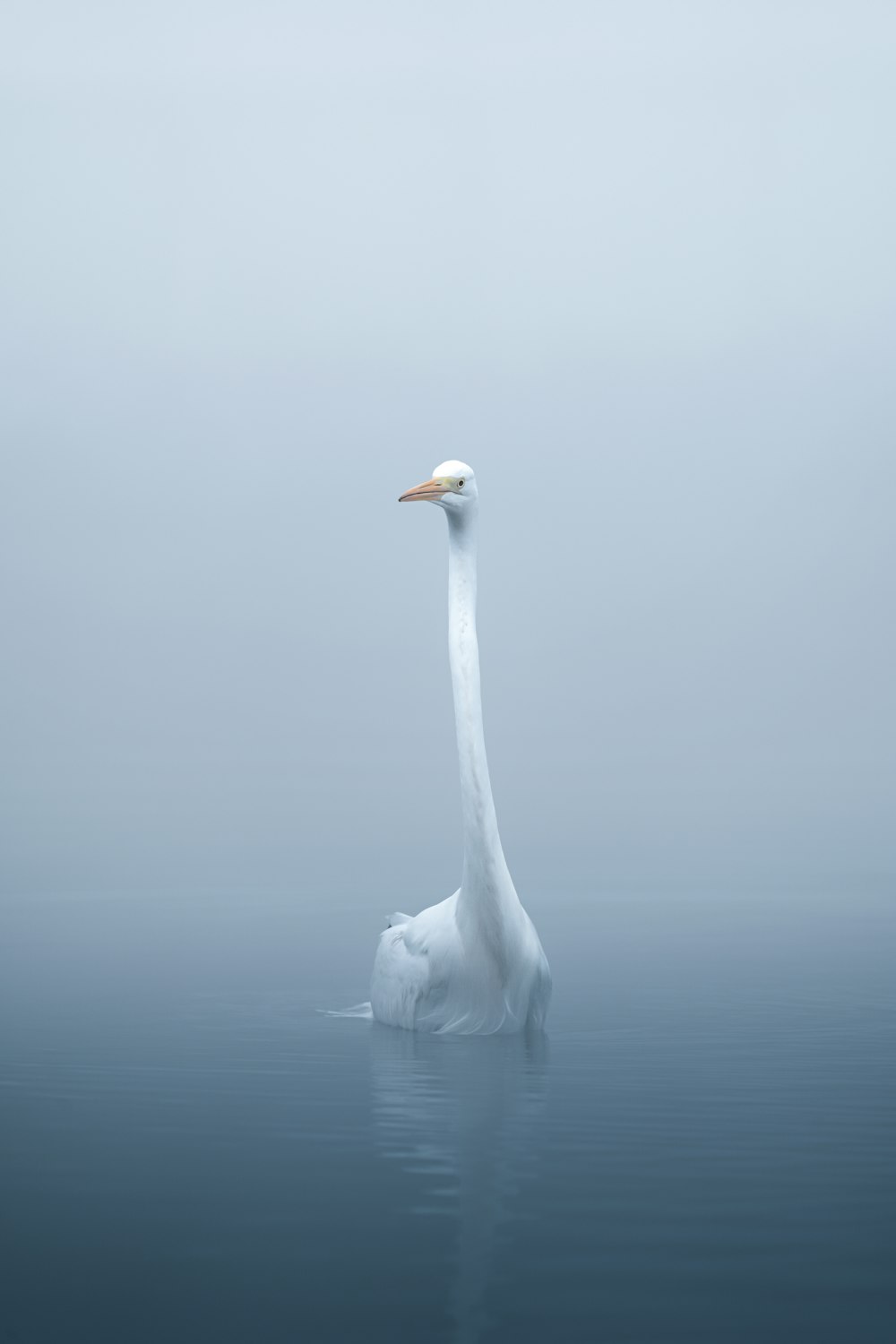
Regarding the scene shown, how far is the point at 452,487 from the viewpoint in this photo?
889 cm

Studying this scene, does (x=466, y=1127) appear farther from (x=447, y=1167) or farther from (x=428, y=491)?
(x=428, y=491)

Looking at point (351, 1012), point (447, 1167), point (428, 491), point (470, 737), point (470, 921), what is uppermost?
point (428, 491)

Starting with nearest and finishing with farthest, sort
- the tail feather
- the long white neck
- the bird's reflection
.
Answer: the bird's reflection, the long white neck, the tail feather

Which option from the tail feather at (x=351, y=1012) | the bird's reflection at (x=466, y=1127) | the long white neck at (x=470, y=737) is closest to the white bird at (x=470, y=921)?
the long white neck at (x=470, y=737)

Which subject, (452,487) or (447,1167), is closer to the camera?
(447,1167)

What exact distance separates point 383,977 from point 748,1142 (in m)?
3.38

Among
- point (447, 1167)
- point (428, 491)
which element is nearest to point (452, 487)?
point (428, 491)

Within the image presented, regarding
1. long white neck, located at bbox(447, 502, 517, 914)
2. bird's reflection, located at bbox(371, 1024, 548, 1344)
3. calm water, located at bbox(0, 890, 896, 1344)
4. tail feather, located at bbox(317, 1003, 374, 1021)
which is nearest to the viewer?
calm water, located at bbox(0, 890, 896, 1344)

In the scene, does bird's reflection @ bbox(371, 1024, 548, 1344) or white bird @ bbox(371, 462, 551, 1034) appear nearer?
bird's reflection @ bbox(371, 1024, 548, 1344)

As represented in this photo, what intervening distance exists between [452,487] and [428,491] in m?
0.16

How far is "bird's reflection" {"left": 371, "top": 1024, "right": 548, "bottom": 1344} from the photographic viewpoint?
4.81 metres

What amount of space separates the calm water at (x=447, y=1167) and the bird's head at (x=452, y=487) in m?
2.91

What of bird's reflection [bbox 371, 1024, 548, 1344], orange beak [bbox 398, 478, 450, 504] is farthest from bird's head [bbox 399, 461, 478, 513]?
bird's reflection [bbox 371, 1024, 548, 1344]

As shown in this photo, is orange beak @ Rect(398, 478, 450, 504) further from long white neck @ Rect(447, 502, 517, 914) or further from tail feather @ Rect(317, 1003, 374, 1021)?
tail feather @ Rect(317, 1003, 374, 1021)
